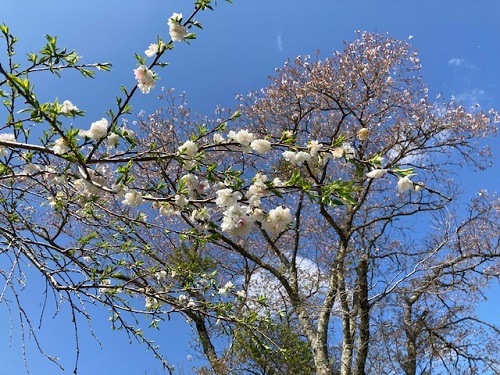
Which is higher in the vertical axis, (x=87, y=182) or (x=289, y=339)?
(x=289, y=339)

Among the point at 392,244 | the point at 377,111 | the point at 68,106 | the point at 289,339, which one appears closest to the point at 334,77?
the point at 377,111

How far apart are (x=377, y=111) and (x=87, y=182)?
7.17m

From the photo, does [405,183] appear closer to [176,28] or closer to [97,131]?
[176,28]

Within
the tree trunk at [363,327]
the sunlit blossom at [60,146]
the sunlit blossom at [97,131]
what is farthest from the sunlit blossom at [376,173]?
the tree trunk at [363,327]

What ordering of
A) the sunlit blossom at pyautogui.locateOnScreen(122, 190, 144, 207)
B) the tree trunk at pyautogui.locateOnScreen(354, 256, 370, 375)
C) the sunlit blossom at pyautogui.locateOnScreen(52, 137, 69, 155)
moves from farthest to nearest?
the tree trunk at pyautogui.locateOnScreen(354, 256, 370, 375)
the sunlit blossom at pyautogui.locateOnScreen(122, 190, 144, 207)
the sunlit blossom at pyautogui.locateOnScreen(52, 137, 69, 155)

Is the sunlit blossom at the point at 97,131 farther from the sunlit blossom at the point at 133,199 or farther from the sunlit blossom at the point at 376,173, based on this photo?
the sunlit blossom at the point at 376,173

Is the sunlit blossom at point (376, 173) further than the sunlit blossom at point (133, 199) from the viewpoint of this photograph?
No

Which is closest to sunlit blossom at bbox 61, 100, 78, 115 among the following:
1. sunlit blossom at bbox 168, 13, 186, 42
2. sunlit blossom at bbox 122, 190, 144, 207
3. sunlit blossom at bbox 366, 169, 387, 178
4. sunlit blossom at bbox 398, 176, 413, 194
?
sunlit blossom at bbox 122, 190, 144, 207

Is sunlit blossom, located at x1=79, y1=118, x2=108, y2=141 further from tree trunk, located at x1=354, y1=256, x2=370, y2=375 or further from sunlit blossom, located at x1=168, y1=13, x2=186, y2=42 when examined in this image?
tree trunk, located at x1=354, y1=256, x2=370, y2=375

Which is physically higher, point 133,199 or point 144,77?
point 144,77

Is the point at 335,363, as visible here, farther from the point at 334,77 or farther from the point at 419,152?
the point at 334,77

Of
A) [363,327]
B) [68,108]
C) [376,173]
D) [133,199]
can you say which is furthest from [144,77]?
[363,327]

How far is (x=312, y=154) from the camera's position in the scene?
7.79 ft

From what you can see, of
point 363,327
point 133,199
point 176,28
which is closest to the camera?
point 176,28
